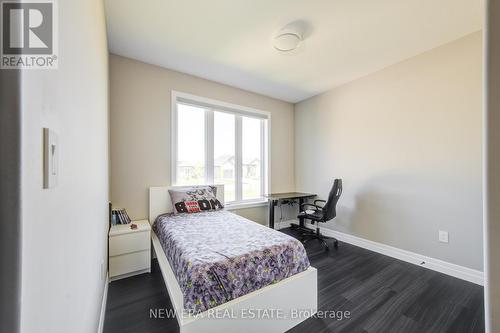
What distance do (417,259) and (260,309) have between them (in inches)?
93.7

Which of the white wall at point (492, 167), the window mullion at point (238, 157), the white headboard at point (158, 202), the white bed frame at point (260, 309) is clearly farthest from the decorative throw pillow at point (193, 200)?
the white wall at point (492, 167)

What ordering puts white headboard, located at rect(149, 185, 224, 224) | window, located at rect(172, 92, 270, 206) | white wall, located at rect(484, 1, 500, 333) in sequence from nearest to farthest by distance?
white wall, located at rect(484, 1, 500, 333) < white headboard, located at rect(149, 185, 224, 224) < window, located at rect(172, 92, 270, 206)

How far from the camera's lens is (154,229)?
2.72 metres

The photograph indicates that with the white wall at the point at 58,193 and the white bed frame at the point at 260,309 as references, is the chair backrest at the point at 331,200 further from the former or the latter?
the white wall at the point at 58,193

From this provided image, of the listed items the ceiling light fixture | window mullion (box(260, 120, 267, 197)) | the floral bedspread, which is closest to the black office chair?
window mullion (box(260, 120, 267, 197))

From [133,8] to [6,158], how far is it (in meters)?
Answer: 2.27

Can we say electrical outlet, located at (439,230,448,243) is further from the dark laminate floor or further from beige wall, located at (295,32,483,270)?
the dark laminate floor

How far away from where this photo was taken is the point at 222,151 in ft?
11.6

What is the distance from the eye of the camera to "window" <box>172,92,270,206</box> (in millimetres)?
3145

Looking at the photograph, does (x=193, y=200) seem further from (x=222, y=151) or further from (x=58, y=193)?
(x=58, y=193)

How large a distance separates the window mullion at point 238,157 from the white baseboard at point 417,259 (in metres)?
1.83

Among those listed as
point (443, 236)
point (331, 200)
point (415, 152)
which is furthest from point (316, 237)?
point (415, 152)

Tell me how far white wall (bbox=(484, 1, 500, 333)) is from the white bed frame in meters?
1.21

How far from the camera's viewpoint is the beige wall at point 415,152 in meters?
2.23
